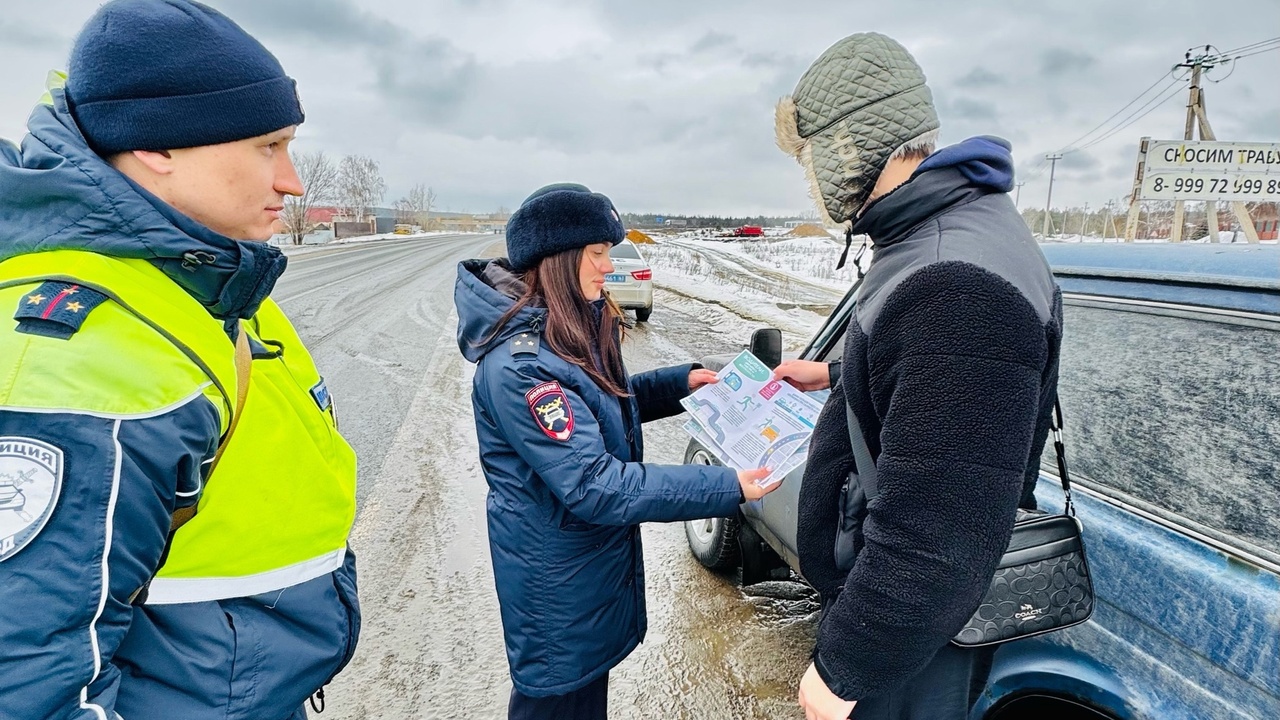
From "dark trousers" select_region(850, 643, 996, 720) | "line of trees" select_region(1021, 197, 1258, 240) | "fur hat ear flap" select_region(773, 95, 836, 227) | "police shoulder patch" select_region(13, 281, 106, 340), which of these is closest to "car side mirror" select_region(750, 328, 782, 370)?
Result: "fur hat ear flap" select_region(773, 95, 836, 227)

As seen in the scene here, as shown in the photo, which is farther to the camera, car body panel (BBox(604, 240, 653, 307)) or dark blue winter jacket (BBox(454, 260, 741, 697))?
car body panel (BBox(604, 240, 653, 307))

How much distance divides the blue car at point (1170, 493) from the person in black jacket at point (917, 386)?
1.14 ft

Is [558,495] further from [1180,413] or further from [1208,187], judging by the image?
[1208,187]

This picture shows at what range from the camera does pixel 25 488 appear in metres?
0.75

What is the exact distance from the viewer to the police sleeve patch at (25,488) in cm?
74

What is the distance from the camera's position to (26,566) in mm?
A: 745

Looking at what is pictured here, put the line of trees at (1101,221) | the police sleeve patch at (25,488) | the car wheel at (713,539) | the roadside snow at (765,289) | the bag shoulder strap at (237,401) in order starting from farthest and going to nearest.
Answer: the line of trees at (1101,221) < the roadside snow at (765,289) < the car wheel at (713,539) < the bag shoulder strap at (237,401) < the police sleeve patch at (25,488)

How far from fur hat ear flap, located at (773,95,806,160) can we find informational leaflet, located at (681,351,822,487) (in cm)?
77

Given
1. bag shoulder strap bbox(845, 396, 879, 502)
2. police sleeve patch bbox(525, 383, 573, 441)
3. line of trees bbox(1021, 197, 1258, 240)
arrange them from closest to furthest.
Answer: bag shoulder strap bbox(845, 396, 879, 502) → police sleeve patch bbox(525, 383, 573, 441) → line of trees bbox(1021, 197, 1258, 240)

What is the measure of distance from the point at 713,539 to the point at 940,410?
8.10 ft

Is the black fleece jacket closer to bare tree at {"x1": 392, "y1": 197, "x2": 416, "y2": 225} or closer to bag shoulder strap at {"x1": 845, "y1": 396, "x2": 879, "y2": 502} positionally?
bag shoulder strap at {"x1": 845, "y1": 396, "x2": 879, "y2": 502}

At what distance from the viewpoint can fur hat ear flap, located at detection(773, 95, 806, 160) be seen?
1410 mm

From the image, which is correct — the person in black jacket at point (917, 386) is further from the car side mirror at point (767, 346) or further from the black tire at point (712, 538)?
the black tire at point (712, 538)

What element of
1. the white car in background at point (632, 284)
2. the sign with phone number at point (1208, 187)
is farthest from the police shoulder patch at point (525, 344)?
the sign with phone number at point (1208, 187)
